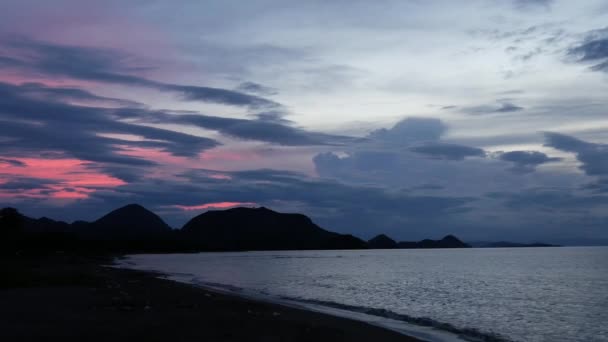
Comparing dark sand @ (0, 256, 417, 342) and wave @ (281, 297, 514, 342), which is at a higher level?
dark sand @ (0, 256, 417, 342)

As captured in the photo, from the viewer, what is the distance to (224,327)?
22344 millimetres

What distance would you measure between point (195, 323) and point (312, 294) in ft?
99.3

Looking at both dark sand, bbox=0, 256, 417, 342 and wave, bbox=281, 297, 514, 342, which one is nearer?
dark sand, bbox=0, 256, 417, 342

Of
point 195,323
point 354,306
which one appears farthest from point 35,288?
point 354,306

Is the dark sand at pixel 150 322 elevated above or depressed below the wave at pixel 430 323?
above

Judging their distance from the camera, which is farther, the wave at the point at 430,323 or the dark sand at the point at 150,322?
the wave at the point at 430,323

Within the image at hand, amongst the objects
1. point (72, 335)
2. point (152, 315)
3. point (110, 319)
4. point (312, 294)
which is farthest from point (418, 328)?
point (312, 294)

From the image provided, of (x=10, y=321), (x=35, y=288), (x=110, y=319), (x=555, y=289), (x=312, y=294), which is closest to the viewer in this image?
(x=10, y=321)

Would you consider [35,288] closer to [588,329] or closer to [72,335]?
[72,335]

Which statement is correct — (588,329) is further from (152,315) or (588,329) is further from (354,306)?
(152,315)

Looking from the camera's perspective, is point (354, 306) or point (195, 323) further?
point (354, 306)

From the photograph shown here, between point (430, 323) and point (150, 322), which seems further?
point (430, 323)

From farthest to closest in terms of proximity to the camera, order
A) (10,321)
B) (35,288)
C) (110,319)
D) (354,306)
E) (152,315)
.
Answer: (354,306), (35,288), (152,315), (110,319), (10,321)

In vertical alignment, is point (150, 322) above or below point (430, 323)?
above
